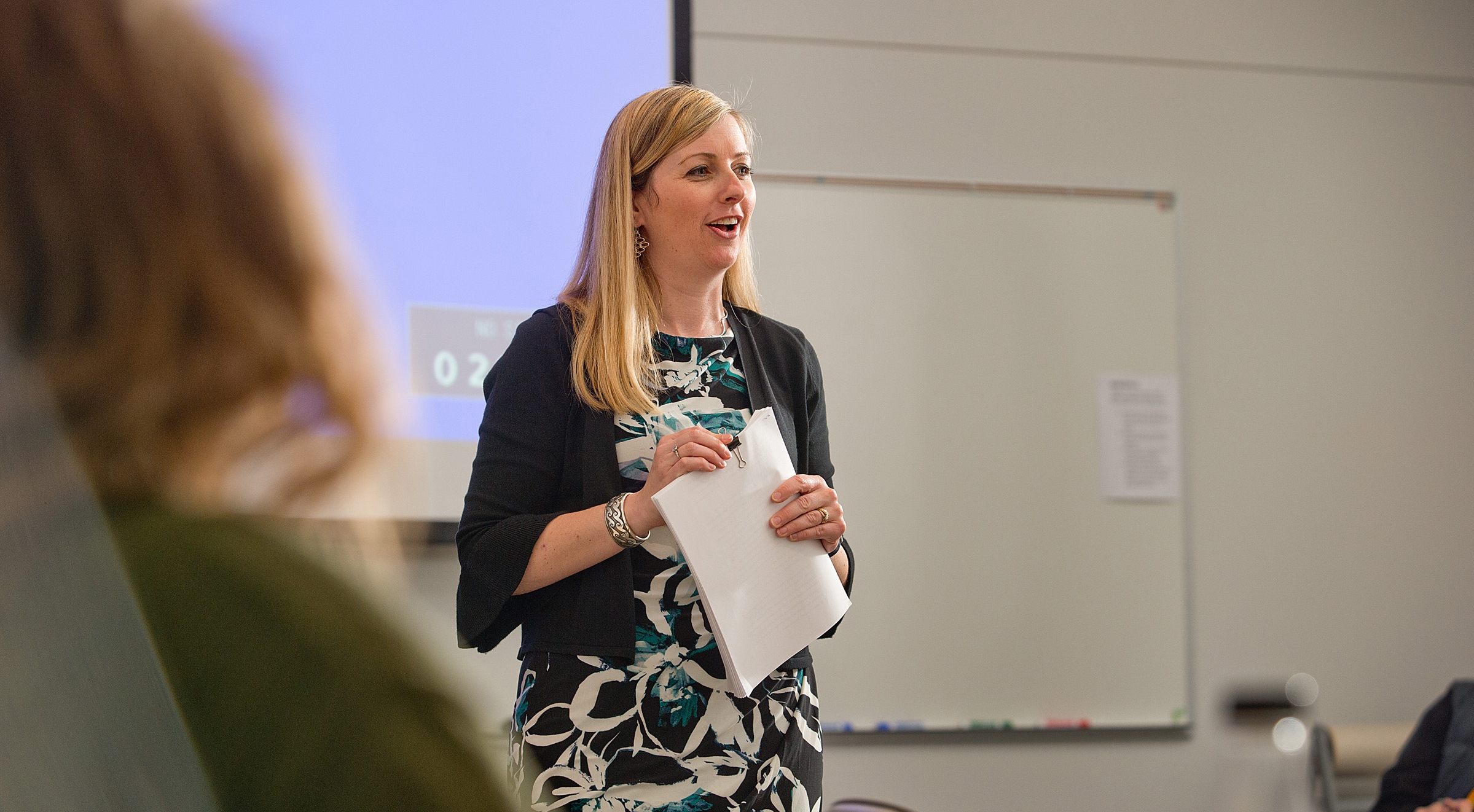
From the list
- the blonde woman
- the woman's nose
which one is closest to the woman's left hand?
the blonde woman

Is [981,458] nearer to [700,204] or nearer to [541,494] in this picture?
[700,204]

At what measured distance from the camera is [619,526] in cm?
123

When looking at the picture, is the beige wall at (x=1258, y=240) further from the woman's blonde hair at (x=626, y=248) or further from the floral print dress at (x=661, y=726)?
the floral print dress at (x=661, y=726)

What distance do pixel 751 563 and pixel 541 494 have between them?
0.95ft

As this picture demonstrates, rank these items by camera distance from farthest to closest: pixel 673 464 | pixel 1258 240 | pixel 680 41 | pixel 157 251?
pixel 1258 240 < pixel 680 41 < pixel 673 464 < pixel 157 251

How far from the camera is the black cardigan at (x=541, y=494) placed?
125 cm

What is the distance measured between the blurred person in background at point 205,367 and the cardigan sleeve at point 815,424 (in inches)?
45.9

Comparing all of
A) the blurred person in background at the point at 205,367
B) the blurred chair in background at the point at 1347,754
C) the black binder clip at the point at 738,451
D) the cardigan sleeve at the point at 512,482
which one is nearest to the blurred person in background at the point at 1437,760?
the blurred chair in background at the point at 1347,754

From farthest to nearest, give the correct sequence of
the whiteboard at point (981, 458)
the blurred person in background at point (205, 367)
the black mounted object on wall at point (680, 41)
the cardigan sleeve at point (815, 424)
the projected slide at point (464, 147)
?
the whiteboard at point (981, 458)
the black mounted object on wall at point (680, 41)
the projected slide at point (464, 147)
the cardigan sleeve at point (815, 424)
the blurred person in background at point (205, 367)

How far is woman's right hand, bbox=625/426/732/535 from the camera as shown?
122cm

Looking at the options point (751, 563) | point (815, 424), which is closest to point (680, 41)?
point (815, 424)

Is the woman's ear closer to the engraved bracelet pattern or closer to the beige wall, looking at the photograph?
the engraved bracelet pattern

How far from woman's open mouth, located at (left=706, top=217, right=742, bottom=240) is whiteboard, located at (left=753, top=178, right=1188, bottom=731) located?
1388 mm

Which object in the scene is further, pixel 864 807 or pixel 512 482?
pixel 864 807
